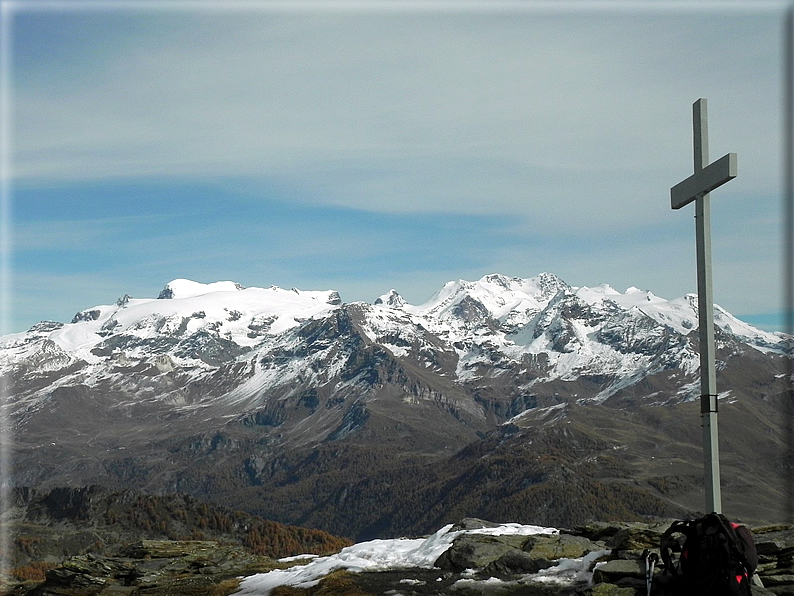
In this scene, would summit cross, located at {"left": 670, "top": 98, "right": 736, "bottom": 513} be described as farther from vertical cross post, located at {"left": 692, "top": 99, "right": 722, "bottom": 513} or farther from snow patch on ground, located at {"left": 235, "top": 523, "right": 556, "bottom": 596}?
snow patch on ground, located at {"left": 235, "top": 523, "right": 556, "bottom": 596}

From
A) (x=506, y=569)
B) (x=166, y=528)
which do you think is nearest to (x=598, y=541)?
(x=506, y=569)

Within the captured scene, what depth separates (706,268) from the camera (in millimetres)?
22000

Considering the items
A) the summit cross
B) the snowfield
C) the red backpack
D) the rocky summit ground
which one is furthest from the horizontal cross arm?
the snowfield

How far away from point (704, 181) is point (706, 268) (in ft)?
7.47

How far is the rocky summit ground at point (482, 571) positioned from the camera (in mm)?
22484

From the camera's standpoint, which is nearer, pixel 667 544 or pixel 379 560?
pixel 667 544

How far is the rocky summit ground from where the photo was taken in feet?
73.8

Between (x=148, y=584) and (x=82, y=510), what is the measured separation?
Answer: 487 ft

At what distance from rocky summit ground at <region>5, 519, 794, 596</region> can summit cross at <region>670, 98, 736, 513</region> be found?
118 inches

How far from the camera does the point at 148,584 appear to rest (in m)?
31.9

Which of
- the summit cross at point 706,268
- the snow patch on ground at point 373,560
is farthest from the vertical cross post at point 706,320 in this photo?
the snow patch on ground at point 373,560

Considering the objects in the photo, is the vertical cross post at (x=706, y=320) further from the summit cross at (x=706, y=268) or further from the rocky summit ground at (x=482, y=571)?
the rocky summit ground at (x=482, y=571)

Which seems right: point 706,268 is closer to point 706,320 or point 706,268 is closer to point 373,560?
point 706,320

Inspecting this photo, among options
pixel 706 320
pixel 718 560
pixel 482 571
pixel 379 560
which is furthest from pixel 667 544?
pixel 379 560
